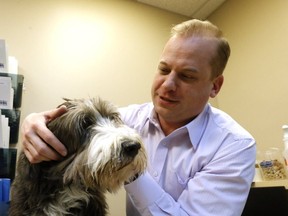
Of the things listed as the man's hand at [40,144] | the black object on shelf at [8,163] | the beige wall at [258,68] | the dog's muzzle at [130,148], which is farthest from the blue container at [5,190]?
the beige wall at [258,68]

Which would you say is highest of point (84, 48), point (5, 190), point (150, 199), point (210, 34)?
point (210, 34)

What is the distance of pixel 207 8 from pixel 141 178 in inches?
85.1

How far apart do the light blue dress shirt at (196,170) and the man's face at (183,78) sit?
8cm

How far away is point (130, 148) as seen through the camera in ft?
3.22

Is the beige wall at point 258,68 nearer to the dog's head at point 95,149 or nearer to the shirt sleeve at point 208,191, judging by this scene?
the shirt sleeve at point 208,191

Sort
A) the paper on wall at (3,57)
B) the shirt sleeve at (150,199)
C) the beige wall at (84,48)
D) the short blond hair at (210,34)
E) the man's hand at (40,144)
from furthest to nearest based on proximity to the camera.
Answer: the beige wall at (84,48)
the paper on wall at (3,57)
the short blond hair at (210,34)
the shirt sleeve at (150,199)
the man's hand at (40,144)

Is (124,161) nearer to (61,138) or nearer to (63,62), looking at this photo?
(61,138)

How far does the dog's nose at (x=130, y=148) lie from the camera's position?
0.98 metres

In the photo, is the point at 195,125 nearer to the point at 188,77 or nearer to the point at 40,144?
the point at 188,77

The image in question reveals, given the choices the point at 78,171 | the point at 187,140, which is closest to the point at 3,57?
the point at 78,171

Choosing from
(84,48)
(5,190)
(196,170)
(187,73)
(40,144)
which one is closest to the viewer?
(40,144)

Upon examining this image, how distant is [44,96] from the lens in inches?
81.5

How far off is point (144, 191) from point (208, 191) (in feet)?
0.76

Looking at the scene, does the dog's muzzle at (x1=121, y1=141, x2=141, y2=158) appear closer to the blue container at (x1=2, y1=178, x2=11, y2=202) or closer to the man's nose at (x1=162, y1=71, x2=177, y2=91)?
the man's nose at (x1=162, y1=71, x2=177, y2=91)
